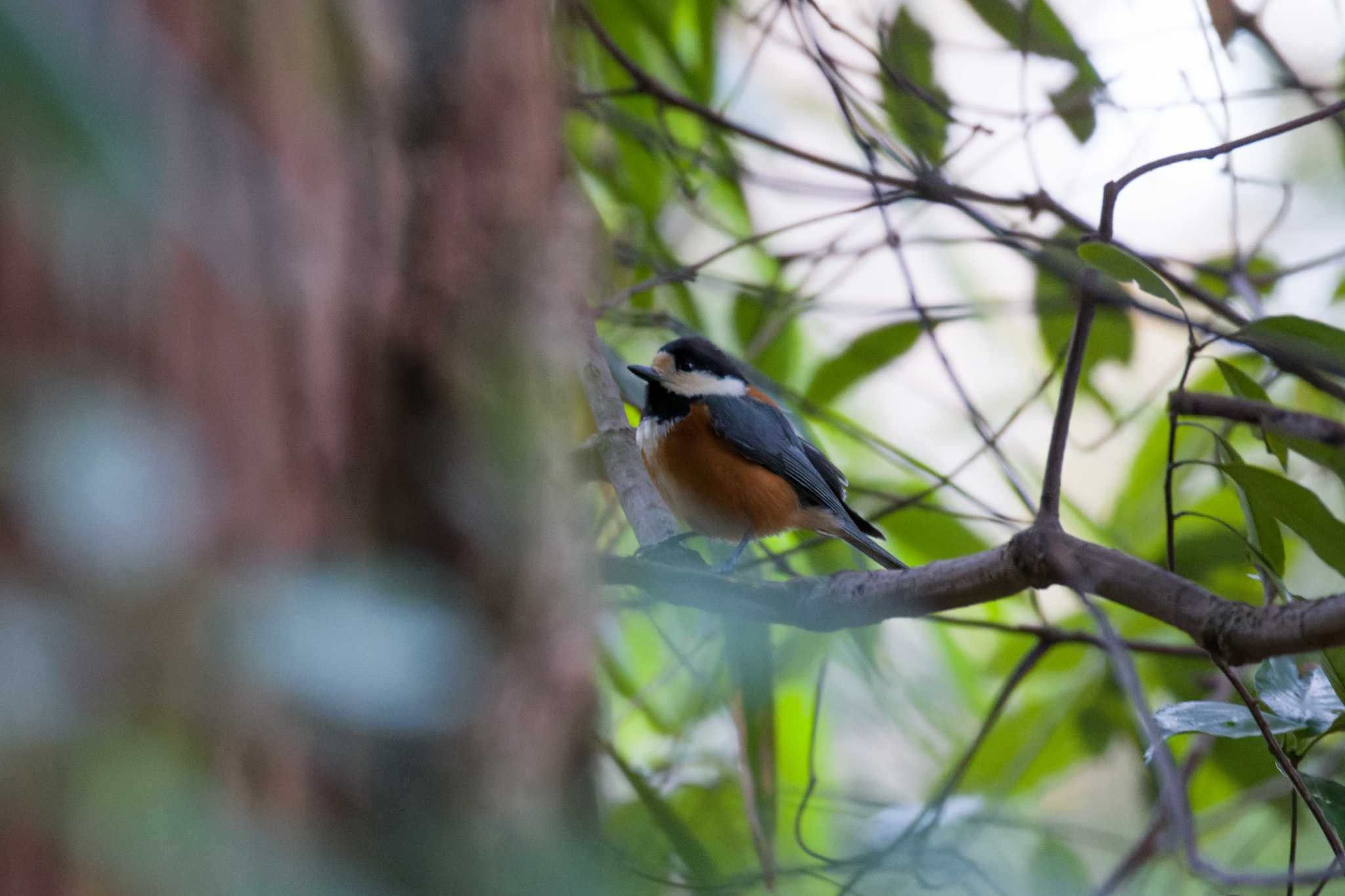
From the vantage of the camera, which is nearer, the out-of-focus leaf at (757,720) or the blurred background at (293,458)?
the blurred background at (293,458)

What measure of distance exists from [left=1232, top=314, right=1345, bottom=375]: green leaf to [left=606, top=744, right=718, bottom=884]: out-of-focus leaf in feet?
3.64

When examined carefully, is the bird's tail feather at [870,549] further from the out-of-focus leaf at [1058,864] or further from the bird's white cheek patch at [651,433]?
the out-of-focus leaf at [1058,864]

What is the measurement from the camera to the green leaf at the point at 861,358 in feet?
8.80

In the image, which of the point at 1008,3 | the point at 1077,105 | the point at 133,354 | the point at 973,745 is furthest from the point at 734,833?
the point at 133,354

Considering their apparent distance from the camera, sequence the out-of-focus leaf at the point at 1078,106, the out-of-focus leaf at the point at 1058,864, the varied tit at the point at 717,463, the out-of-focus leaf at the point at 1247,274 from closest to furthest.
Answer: the out-of-focus leaf at the point at 1058,864 < the out-of-focus leaf at the point at 1078,106 < the out-of-focus leaf at the point at 1247,274 < the varied tit at the point at 717,463

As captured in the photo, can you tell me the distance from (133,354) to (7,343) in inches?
1.9

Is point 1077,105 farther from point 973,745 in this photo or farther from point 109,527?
point 109,527

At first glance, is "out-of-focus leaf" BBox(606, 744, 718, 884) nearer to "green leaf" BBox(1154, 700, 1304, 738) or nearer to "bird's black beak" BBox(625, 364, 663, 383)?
"green leaf" BBox(1154, 700, 1304, 738)

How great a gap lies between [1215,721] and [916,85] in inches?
65.9

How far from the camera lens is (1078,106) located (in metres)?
2.52

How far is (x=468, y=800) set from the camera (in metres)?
0.55

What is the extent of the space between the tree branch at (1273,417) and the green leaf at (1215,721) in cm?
45

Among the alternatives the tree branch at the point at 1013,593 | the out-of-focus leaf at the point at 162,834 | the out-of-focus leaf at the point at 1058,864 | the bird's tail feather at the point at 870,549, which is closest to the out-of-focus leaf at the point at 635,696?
the tree branch at the point at 1013,593

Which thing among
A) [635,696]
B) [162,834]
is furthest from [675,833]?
[162,834]
